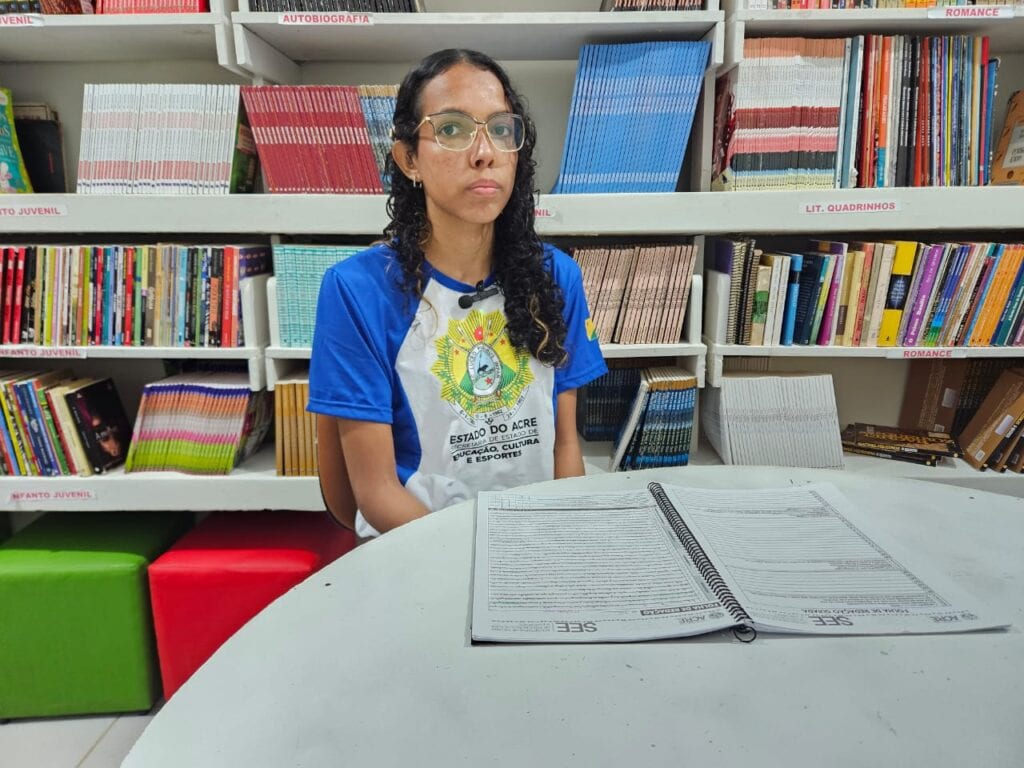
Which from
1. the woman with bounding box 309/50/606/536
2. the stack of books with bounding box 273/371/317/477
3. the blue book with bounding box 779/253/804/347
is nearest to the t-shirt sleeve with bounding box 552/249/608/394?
the woman with bounding box 309/50/606/536

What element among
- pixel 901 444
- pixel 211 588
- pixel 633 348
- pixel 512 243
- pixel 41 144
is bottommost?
pixel 211 588

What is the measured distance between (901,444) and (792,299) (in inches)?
23.1

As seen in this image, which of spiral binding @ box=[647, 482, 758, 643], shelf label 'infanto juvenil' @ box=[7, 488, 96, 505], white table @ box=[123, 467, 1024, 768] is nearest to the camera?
white table @ box=[123, 467, 1024, 768]

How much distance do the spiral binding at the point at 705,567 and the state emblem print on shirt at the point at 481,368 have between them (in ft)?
1.32

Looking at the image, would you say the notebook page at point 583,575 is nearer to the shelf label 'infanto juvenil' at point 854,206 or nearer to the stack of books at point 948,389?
the shelf label 'infanto juvenil' at point 854,206

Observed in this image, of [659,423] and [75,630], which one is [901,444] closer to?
[659,423]

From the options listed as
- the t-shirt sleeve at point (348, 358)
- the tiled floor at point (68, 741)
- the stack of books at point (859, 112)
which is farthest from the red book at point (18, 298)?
the stack of books at point (859, 112)

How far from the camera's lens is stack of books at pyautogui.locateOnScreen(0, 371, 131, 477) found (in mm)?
1832

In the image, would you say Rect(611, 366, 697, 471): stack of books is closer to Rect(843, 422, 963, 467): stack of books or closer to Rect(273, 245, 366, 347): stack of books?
Rect(843, 422, 963, 467): stack of books

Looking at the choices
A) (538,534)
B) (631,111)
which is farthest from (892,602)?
(631,111)

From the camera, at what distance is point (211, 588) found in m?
1.75

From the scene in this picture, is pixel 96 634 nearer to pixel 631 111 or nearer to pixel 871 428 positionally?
pixel 631 111

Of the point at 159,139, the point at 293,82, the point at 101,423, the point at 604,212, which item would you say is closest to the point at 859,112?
the point at 604,212

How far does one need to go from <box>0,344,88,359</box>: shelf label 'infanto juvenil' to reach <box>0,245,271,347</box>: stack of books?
0.03m
